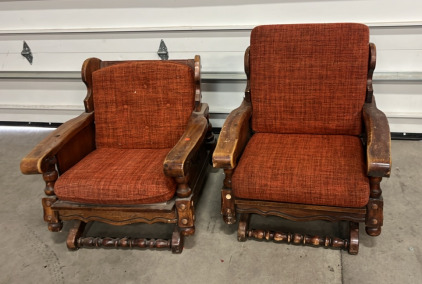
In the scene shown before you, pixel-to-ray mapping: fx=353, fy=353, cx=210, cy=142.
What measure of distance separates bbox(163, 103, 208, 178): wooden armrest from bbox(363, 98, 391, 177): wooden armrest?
2.61ft

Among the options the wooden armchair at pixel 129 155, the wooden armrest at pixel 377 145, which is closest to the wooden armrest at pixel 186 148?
the wooden armchair at pixel 129 155

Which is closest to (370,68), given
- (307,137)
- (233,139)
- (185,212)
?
(307,137)

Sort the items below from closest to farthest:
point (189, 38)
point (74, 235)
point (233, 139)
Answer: point (233, 139)
point (74, 235)
point (189, 38)

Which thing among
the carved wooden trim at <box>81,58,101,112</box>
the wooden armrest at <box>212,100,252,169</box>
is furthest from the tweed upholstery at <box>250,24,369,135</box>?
the carved wooden trim at <box>81,58,101,112</box>

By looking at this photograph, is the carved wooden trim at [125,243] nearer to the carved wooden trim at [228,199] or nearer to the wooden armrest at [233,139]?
the carved wooden trim at [228,199]

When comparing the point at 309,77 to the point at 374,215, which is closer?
the point at 374,215

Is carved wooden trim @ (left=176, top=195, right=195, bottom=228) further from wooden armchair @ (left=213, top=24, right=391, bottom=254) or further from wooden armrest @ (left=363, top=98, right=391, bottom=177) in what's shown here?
wooden armrest @ (left=363, top=98, right=391, bottom=177)

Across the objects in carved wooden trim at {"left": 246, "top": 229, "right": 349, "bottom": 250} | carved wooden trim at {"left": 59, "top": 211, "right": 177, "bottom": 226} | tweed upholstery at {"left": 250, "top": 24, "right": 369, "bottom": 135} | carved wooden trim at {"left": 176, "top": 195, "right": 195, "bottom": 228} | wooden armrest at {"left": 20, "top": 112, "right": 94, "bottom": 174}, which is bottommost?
carved wooden trim at {"left": 246, "top": 229, "right": 349, "bottom": 250}

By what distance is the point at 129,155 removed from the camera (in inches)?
78.8

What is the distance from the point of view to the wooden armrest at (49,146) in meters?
1.69

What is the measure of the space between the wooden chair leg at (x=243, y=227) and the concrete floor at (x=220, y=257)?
0.12 ft

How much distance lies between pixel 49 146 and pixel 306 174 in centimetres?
127

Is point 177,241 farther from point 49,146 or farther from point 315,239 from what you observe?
point 49,146

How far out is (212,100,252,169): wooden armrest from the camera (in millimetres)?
1617
